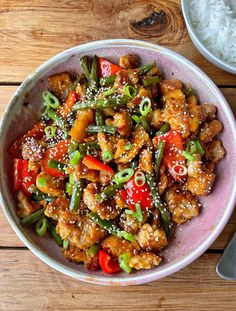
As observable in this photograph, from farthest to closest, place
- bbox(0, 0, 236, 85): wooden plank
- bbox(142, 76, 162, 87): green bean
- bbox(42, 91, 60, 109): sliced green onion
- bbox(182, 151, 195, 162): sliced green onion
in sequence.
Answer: bbox(0, 0, 236, 85): wooden plank, bbox(42, 91, 60, 109): sliced green onion, bbox(142, 76, 162, 87): green bean, bbox(182, 151, 195, 162): sliced green onion

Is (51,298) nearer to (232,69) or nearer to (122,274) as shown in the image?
(122,274)

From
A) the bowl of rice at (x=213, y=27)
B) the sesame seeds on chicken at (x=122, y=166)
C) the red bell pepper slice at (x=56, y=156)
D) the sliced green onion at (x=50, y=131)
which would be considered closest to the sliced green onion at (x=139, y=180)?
the sesame seeds on chicken at (x=122, y=166)

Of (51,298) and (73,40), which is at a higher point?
(73,40)

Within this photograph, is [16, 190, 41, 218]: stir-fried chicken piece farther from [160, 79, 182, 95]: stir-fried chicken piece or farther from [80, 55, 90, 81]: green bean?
Answer: [160, 79, 182, 95]: stir-fried chicken piece

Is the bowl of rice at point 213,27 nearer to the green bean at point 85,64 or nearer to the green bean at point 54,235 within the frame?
the green bean at point 85,64

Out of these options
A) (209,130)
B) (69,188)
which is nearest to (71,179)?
(69,188)

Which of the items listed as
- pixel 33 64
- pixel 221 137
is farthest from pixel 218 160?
pixel 33 64

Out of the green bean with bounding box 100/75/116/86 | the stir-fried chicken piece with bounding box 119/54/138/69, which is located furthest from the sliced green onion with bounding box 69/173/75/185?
the stir-fried chicken piece with bounding box 119/54/138/69
